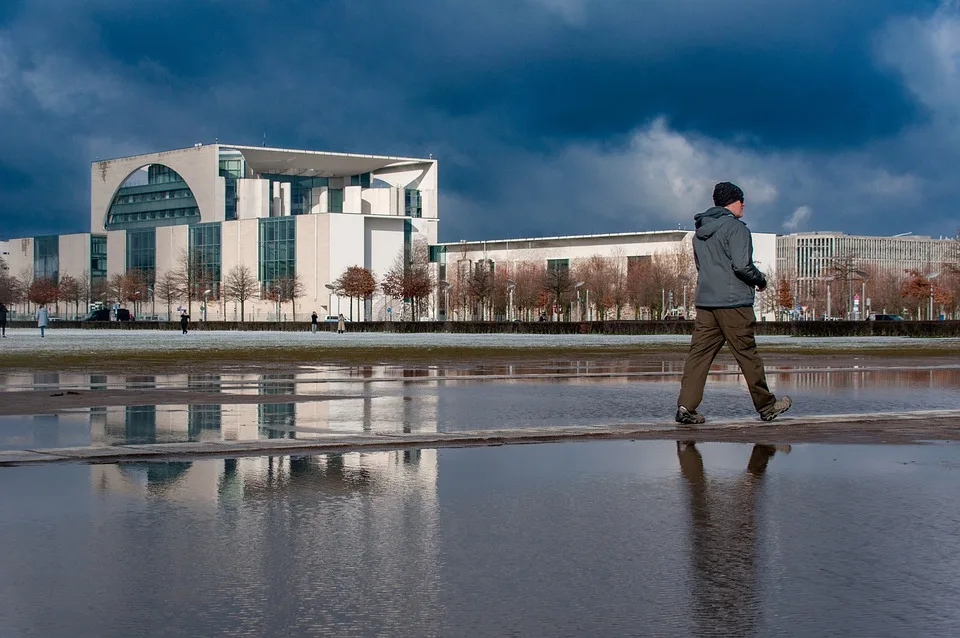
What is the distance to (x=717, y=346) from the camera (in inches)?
416

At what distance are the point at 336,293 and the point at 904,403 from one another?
102 metres

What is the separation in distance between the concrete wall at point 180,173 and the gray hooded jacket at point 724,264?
121m

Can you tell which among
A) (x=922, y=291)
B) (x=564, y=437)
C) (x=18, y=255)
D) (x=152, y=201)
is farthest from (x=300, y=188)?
(x=564, y=437)

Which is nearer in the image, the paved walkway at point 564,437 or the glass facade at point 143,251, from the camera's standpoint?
the paved walkway at point 564,437

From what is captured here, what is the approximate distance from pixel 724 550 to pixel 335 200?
432ft

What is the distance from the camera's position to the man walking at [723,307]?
10.4 meters

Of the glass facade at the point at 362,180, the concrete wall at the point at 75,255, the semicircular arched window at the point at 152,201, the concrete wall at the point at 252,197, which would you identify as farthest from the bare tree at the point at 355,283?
the concrete wall at the point at 75,255

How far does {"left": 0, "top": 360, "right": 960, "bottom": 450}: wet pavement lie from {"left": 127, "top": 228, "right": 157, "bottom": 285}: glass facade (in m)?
118

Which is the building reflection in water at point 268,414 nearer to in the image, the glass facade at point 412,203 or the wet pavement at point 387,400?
the wet pavement at point 387,400

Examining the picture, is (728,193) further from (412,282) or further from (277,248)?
(277,248)

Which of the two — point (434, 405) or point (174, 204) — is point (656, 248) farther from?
point (434, 405)

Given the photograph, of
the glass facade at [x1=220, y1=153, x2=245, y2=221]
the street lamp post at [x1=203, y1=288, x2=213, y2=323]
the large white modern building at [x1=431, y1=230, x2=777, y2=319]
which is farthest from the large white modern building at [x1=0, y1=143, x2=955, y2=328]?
the street lamp post at [x1=203, y1=288, x2=213, y2=323]

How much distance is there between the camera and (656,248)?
13062cm

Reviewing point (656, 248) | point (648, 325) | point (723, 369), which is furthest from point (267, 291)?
point (723, 369)
